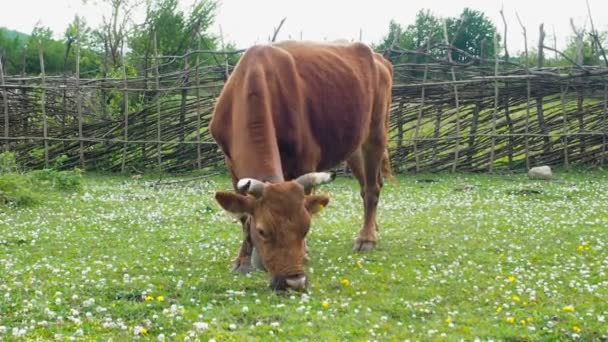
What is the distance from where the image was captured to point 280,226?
505cm

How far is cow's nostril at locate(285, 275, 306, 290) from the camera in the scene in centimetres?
508

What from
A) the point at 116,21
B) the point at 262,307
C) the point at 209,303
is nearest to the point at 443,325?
the point at 262,307

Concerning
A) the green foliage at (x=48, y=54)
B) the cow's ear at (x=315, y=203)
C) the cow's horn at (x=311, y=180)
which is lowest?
the cow's ear at (x=315, y=203)

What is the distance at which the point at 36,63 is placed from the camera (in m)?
29.7

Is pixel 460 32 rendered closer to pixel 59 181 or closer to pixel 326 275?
pixel 59 181

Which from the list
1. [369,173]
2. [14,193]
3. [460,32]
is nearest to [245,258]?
[369,173]

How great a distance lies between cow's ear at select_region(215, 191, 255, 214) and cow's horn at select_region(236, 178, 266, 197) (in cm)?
9

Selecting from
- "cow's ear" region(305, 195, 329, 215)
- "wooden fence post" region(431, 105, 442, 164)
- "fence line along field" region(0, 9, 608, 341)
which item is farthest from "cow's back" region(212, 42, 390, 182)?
"wooden fence post" region(431, 105, 442, 164)

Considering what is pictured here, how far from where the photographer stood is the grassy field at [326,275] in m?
4.38

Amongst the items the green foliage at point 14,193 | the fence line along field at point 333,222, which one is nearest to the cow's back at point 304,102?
the fence line along field at point 333,222

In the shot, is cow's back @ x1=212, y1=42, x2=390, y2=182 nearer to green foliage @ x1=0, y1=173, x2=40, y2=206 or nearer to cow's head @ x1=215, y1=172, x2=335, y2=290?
cow's head @ x1=215, y1=172, x2=335, y2=290

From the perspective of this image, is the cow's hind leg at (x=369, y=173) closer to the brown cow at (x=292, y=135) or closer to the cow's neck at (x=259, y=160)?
the brown cow at (x=292, y=135)

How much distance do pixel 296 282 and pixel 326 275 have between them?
99 cm

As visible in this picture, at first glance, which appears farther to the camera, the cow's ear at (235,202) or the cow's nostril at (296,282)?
the cow's ear at (235,202)
